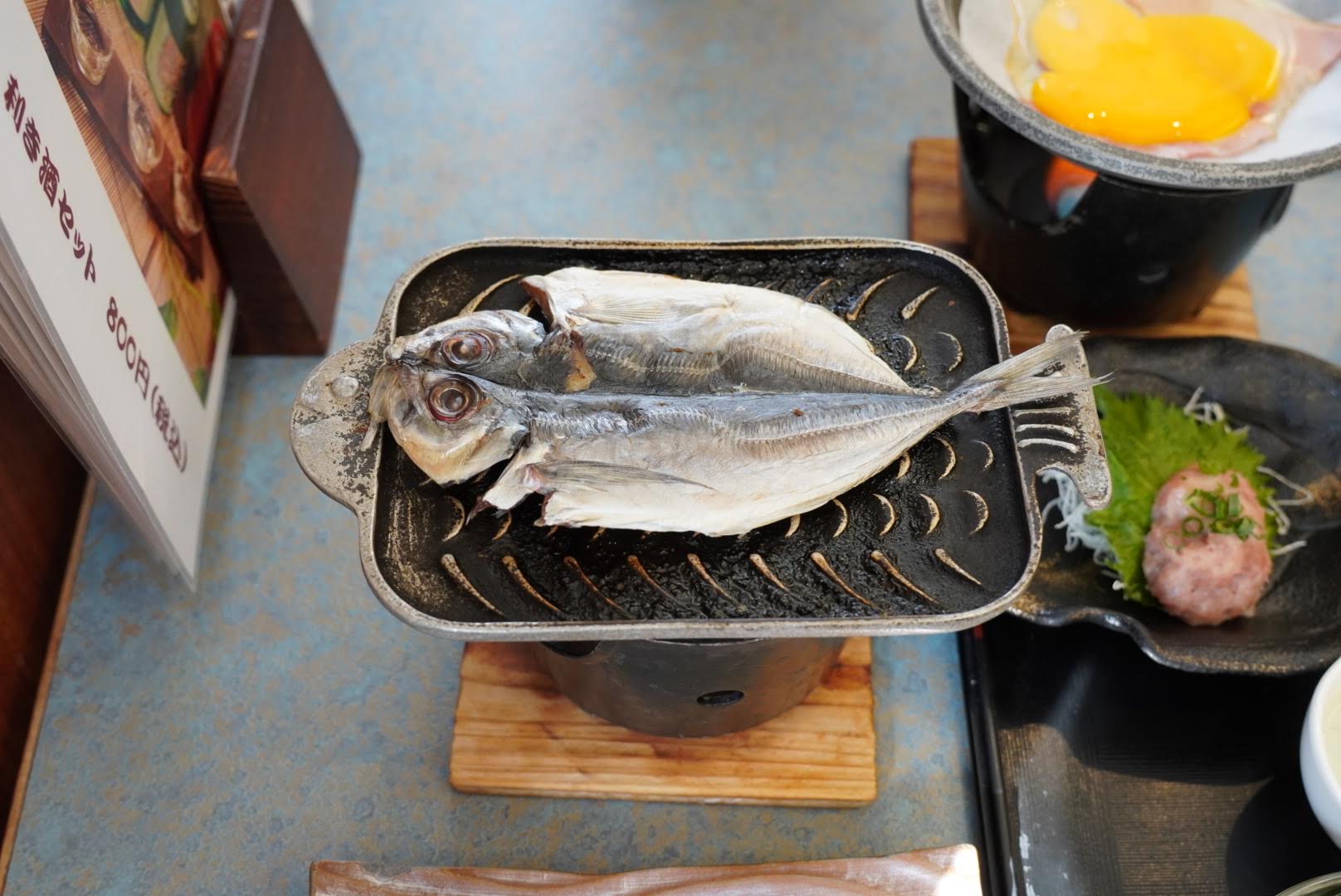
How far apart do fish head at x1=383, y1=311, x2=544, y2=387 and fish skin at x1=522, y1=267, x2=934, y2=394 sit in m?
0.06

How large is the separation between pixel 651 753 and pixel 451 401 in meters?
0.92

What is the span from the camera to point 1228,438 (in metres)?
2.19

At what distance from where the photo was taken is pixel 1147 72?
2236 mm

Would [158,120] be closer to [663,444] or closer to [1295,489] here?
[663,444]

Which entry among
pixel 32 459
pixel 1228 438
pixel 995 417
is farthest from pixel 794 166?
pixel 32 459

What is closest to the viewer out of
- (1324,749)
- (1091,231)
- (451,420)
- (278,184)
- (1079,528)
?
(451,420)

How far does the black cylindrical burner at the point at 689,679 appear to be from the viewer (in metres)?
1.70

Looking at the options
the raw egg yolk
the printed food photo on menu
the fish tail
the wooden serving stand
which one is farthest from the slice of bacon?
the printed food photo on menu

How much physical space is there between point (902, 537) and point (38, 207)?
1351mm

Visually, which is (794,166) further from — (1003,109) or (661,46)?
(1003,109)

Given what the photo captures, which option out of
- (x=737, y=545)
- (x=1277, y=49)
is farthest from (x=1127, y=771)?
(x=1277, y=49)

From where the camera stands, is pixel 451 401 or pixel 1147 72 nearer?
pixel 451 401

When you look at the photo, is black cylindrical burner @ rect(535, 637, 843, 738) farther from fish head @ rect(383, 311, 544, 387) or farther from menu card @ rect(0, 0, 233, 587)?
menu card @ rect(0, 0, 233, 587)

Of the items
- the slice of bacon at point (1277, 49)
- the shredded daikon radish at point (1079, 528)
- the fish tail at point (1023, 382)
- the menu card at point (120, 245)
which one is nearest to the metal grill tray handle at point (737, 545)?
the fish tail at point (1023, 382)
